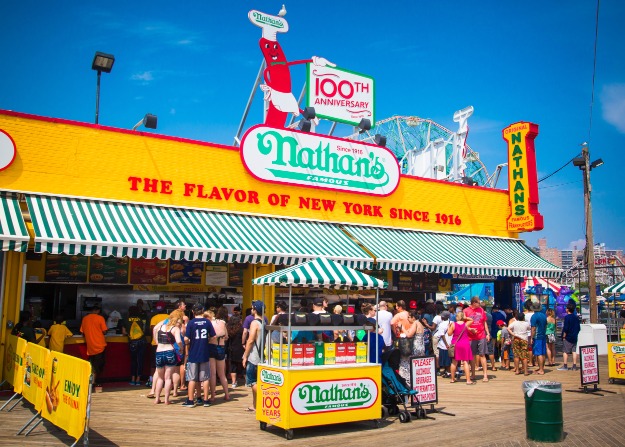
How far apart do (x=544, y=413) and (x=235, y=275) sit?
958cm

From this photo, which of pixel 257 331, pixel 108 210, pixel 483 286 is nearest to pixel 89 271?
pixel 108 210

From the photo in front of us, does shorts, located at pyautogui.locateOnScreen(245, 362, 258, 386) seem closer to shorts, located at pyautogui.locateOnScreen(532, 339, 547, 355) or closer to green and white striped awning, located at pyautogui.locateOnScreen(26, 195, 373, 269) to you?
green and white striped awning, located at pyautogui.locateOnScreen(26, 195, 373, 269)

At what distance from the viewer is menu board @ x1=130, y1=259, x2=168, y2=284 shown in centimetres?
1458

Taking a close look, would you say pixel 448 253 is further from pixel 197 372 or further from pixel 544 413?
pixel 544 413

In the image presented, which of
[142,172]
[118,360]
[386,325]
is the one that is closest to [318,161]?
[142,172]

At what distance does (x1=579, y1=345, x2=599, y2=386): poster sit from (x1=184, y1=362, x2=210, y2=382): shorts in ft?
24.0

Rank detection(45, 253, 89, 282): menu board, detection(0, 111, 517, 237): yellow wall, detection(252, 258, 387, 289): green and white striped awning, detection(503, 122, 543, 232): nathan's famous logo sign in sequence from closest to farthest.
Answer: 1. detection(252, 258, 387, 289): green and white striped awning
2. detection(0, 111, 517, 237): yellow wall
3. detection(45, 253, 89, 282): menu board
4. detection(503, 122, 543, 232): nathan's famous logo sign

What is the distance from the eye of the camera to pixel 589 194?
71.0ft

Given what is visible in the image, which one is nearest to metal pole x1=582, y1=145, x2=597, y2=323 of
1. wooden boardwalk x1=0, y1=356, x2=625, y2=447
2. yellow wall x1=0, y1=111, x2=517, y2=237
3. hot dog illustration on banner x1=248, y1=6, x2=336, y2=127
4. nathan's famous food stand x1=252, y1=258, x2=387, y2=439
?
yellow wall x1=0, y1=111, x2=517, y2=237

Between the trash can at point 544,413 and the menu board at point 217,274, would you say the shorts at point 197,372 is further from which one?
the menu board at point 217,274

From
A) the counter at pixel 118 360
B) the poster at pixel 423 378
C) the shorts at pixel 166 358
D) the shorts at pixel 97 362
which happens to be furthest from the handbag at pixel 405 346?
the shorts at pixel 97 362

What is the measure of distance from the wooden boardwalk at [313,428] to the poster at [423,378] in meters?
0.43

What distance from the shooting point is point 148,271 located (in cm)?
1472

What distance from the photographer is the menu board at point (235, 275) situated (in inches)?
621
